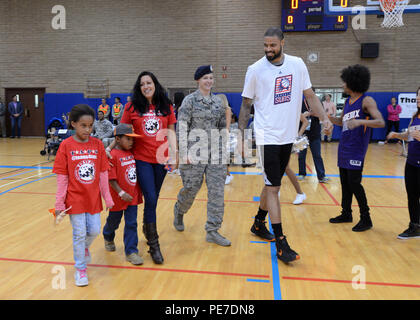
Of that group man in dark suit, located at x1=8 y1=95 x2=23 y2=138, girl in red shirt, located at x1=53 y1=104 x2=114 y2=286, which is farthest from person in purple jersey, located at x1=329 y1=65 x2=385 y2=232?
man in dark suit, located at x1=8 y1=95 x2=23 y2=138

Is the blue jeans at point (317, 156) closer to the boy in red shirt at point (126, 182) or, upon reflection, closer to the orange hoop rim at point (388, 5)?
the boy in red shirt at point (126, 182)

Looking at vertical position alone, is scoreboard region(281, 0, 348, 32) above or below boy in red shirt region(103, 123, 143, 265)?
above

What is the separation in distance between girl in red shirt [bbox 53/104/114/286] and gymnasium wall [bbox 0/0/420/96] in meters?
12.6

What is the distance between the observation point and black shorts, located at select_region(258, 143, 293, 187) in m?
3.22

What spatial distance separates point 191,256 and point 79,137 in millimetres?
1530

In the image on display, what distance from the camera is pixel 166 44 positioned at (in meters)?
15.0

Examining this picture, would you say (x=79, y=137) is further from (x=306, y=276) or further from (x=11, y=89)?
(x=11, y=89)

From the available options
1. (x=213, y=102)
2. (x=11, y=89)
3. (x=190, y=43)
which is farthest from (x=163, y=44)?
(x=213, y=102)

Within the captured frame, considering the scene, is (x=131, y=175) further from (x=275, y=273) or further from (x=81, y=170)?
(x=275, y=273)

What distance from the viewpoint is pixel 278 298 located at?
2.56 meters

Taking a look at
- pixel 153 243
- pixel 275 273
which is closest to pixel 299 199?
pixel 275 273

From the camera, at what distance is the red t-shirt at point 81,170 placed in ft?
8.86

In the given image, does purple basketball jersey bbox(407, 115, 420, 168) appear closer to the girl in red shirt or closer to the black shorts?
the black shorts

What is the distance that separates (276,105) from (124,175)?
1.50 m
